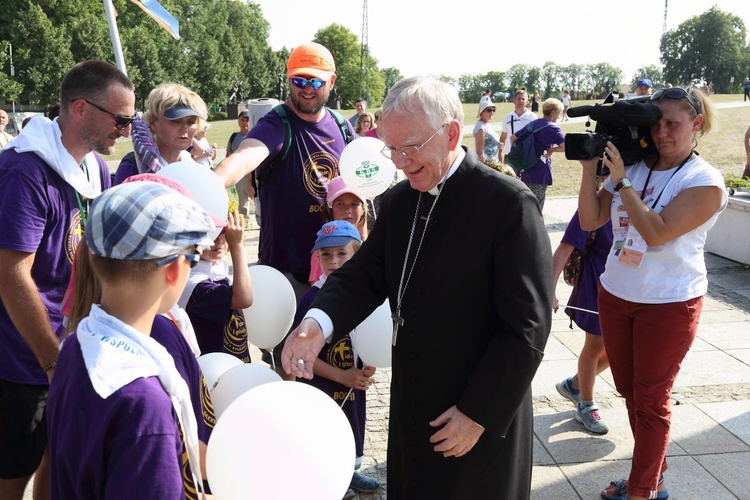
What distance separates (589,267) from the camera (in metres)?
4.50

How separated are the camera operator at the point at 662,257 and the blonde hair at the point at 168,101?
2.15 meters

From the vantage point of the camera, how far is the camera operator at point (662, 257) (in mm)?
3256

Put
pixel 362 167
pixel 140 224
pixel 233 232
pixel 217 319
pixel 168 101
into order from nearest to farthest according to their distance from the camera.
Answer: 1. pixel 140 224
2. pixel 233 232
3. pixel 217 319
4. pixel 168 101
5. pixel 362 167

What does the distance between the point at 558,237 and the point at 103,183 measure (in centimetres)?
812

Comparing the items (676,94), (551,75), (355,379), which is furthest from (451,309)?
(551,75)

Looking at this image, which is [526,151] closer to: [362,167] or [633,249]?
[362,167]

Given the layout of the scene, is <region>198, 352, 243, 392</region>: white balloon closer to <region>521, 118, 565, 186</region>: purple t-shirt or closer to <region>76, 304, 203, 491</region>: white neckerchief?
<region>76, 304, 203, 491</region>: white neckerchief

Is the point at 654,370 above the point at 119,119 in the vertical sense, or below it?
below

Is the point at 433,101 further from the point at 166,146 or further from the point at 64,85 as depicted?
the point at 166,146

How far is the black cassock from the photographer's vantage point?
2.19 meters

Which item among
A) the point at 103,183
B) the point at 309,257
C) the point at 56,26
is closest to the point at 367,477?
the point at 309,257

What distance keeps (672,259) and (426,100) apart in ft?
6.10

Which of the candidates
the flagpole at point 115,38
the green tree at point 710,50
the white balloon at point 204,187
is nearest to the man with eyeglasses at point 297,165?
the white balloon at point 204,187

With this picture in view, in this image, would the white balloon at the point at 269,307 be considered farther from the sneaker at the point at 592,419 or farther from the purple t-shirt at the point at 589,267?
the sneaker at the point at 592,419
